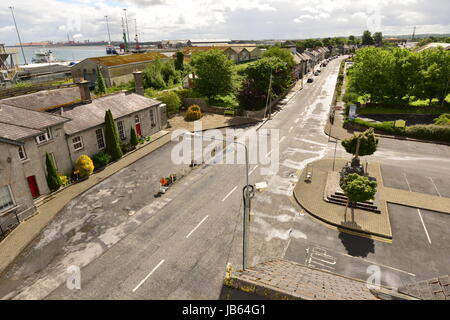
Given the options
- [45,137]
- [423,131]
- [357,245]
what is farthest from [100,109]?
[423,131]

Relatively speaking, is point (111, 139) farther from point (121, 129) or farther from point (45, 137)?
point (45, 137)

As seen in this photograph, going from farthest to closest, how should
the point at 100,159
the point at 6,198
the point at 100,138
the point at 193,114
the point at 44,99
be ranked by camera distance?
1. the point at 193,114
2. the point at 44,99
3. the point at 100,138
4. the point at 100,159
5. the point at 6,198

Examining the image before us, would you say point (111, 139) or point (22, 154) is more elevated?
point (22, 154)

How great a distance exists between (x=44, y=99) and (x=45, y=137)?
1862 cm

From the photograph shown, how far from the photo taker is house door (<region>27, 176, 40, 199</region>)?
85.0ft

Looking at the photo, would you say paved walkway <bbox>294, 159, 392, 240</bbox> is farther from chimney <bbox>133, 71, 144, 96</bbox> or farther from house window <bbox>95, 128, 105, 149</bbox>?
chimney <bbox>133, 71, 144, 96</bbox>

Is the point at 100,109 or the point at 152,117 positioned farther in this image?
the point at 152,117

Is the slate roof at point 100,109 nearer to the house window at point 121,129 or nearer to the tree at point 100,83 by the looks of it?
the house window at point 121,129

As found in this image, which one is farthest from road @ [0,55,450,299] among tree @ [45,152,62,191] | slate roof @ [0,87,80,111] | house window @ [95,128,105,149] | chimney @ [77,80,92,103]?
slate roof @ [0,87,80,111]

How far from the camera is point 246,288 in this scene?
8.96m

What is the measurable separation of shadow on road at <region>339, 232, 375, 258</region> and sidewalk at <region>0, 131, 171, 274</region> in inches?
977

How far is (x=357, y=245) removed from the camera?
68.8 feet

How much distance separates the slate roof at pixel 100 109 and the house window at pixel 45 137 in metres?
2.00

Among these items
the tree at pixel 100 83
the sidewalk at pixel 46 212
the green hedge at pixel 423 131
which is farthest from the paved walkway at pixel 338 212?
the tree at pixel 100 83
